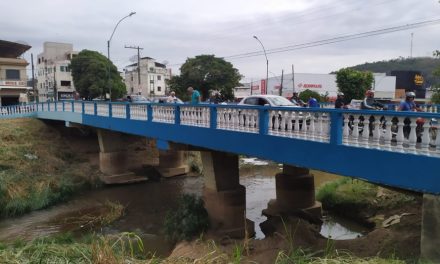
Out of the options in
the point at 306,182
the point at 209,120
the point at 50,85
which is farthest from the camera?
the point at 50,85

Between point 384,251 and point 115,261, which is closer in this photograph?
point 115,261

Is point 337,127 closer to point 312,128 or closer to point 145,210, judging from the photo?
point 312,128

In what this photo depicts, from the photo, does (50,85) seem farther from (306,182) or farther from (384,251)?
(384,251)

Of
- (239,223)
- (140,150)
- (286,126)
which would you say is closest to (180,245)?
(239,223)

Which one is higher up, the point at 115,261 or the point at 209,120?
the point at 209,120

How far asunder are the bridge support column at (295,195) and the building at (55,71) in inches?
2253

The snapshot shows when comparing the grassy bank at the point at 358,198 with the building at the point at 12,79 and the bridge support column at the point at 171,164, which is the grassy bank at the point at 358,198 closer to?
the bridge support column at the point at 171,164

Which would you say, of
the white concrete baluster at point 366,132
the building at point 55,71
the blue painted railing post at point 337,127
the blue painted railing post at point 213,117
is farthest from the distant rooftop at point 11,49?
the white concrete baluster at point 366,132

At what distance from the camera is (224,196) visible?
38.9 ft

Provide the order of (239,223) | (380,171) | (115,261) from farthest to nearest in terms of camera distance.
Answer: (239,223) → (380,171) → (115,261)

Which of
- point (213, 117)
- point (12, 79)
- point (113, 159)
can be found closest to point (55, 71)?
point (12, 79)

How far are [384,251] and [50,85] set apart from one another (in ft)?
237

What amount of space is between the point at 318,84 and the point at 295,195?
42275mm

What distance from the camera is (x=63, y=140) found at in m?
24.6
